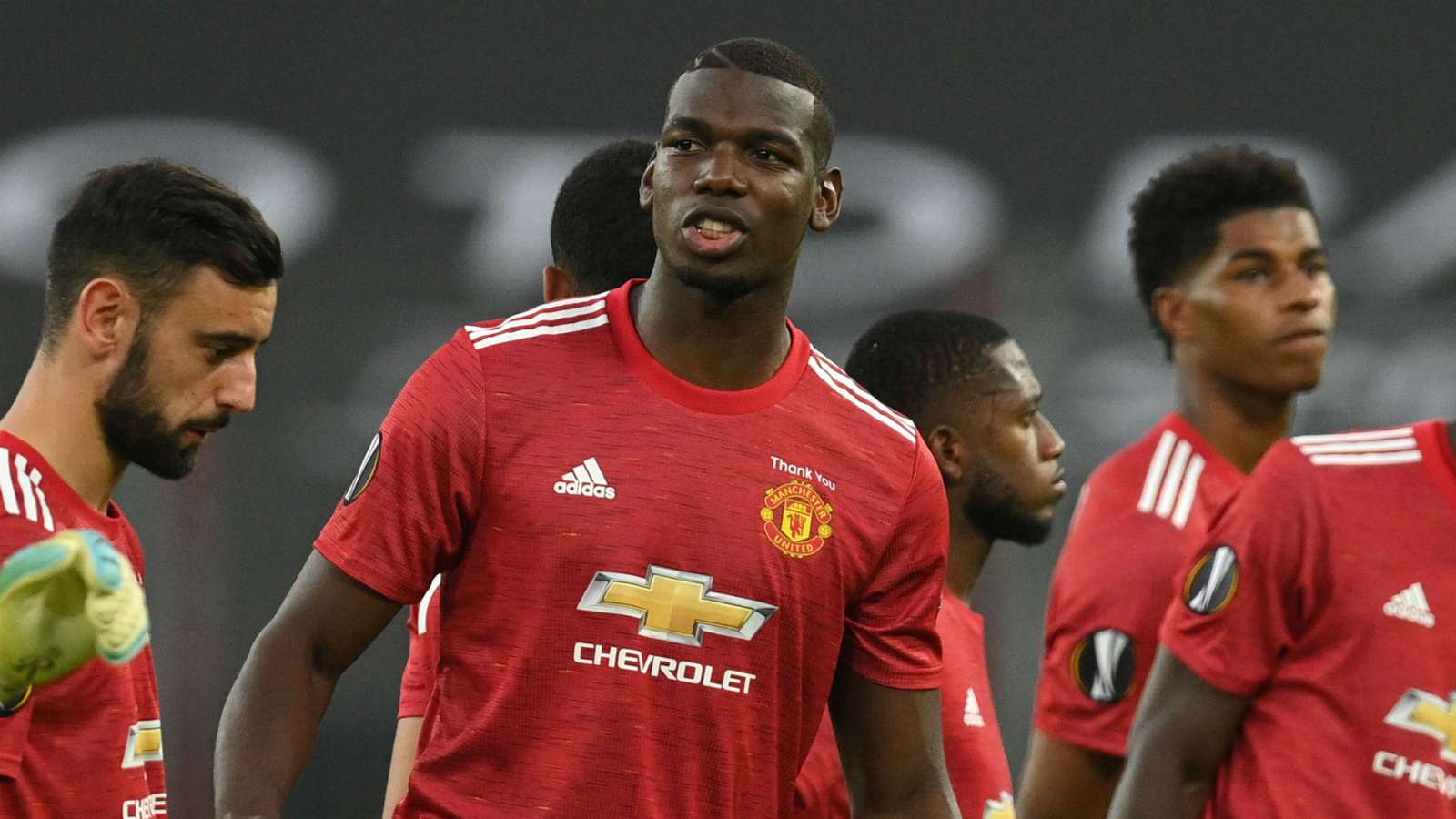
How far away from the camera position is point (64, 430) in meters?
3.17

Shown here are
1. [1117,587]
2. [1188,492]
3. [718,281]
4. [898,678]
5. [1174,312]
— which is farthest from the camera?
[1174,312]

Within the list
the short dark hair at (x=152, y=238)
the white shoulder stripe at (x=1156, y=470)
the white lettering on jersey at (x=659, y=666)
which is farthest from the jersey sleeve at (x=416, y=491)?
the white shoulder stripe at (x=1156, y=470)

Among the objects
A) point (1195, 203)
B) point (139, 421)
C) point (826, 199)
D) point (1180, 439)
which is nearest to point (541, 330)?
point (826, 199)

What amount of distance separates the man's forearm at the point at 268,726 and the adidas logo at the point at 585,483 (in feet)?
1.33

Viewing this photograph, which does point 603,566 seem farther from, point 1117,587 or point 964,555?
point 1117,587

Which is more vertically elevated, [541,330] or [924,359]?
[924,359]

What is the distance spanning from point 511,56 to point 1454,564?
5391 mm

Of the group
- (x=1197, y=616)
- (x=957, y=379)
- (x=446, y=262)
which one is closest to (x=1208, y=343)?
(x=957, y=379)

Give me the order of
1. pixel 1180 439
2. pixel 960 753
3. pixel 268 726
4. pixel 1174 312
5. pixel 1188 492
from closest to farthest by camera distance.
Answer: pixel 268 726, pixel 960 753, pixel 1188 492, pixel 1180 439, pixel 1174 312

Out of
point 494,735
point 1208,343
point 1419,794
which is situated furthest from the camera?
point 1208,343

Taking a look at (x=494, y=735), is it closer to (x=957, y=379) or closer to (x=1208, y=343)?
(x=957, y=379)

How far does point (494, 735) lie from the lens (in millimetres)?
2756

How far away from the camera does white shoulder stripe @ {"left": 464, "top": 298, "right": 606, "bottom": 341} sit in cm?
289

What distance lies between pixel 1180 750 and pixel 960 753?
45cm
